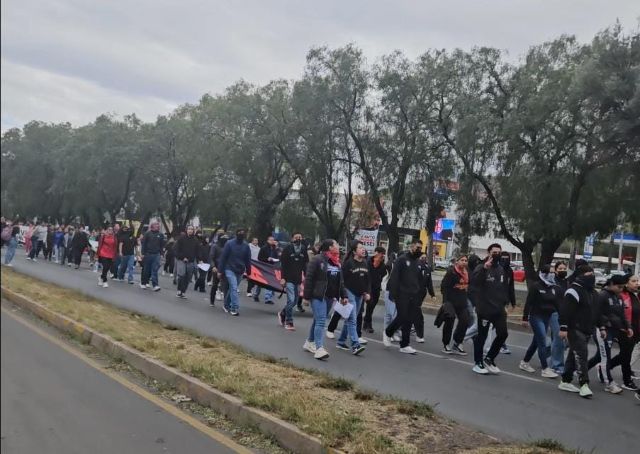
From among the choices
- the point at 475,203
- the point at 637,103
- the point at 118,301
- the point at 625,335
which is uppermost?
the point at 637,103

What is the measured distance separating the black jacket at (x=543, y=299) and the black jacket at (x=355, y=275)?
8.07 ft

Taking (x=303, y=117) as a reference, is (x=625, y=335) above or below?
below

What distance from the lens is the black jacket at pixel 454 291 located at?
33.8 ft

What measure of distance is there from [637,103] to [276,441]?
1540 centimetres

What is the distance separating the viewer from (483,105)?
23.3 metres

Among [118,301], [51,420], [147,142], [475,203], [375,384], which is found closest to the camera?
[51,420]

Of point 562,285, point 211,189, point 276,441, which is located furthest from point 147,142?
point 276,441

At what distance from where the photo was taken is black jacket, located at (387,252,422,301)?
392 inches

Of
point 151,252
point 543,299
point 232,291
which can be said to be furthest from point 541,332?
point 151,252

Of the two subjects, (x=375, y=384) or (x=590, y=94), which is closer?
(x=375, y=384)

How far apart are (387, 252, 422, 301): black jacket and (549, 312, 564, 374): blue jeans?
6.68 ft

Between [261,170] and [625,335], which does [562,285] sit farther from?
[261,170]

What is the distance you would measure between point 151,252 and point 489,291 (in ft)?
32.8

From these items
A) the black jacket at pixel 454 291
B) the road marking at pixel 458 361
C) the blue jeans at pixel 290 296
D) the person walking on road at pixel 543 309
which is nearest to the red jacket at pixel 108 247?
the blue jeans at pixel 290 296
